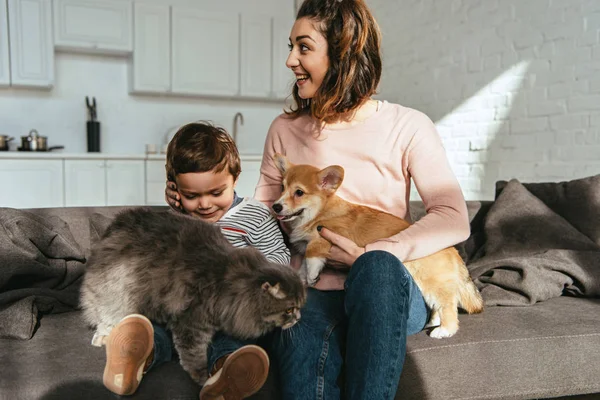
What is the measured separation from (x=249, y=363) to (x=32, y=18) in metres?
4.94

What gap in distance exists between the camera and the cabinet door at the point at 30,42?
508cm

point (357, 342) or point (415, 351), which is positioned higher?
point (357, 342)

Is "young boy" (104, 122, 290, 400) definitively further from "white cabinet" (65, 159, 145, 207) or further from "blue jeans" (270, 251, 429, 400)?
"white cabinet" (65, 159, 145, 207)

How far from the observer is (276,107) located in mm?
6742

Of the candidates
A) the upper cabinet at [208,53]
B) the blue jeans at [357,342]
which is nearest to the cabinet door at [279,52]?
the upper cabinet at [208,53]

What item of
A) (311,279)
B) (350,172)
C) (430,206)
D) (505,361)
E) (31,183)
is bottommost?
(505,361)

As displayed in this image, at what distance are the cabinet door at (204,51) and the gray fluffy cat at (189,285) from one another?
4436 millimetres

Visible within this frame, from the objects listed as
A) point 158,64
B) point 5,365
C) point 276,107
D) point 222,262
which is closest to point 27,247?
point 5,365

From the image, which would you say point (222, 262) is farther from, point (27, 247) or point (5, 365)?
point (27, 247)

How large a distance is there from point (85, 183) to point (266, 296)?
162 inches

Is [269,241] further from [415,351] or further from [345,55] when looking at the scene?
[345,55]

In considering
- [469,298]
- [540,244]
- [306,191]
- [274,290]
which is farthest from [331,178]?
[540,244]

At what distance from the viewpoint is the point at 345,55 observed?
1.97m

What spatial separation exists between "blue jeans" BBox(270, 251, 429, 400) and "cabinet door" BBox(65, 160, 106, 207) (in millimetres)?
3984
